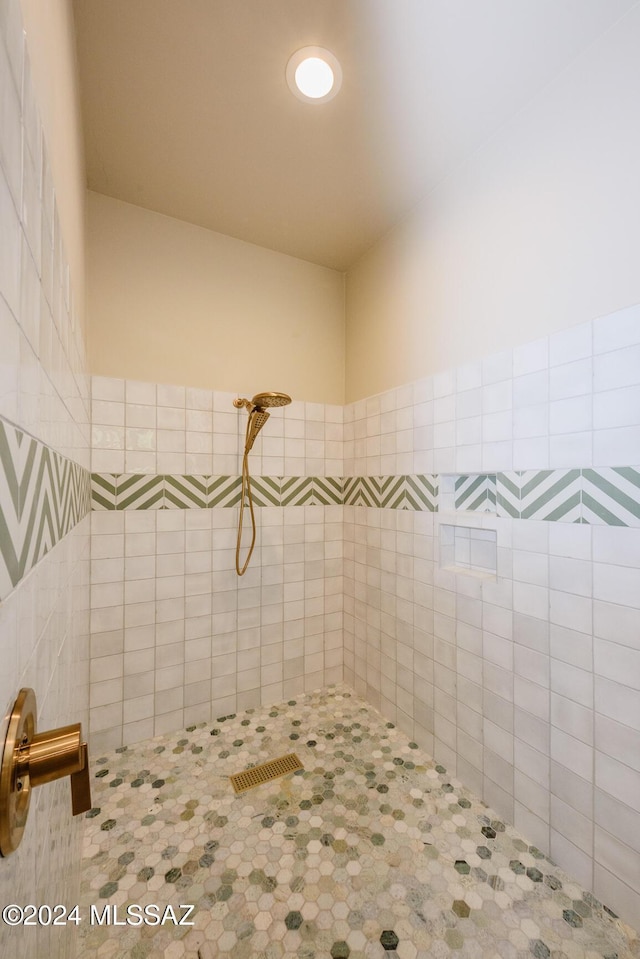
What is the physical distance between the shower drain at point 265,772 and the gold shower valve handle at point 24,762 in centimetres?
139

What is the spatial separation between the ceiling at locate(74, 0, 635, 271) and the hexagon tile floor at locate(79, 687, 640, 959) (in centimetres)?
247

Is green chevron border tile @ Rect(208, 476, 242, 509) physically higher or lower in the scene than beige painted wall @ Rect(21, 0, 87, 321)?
lower

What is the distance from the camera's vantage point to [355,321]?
2.24 metres

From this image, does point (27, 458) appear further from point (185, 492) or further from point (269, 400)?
point (185, 492)

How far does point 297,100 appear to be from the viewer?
52.2 inches

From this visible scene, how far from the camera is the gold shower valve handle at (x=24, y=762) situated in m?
0.34

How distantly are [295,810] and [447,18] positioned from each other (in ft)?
8.40

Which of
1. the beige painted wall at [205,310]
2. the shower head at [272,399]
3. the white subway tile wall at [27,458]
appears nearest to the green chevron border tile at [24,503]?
the white subway tile wall at [27,458]

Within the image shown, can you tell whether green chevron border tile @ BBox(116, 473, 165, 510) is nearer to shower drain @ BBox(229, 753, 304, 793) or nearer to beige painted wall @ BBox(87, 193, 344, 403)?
beige painted wall @ BBox(87, 193, 344, 403)

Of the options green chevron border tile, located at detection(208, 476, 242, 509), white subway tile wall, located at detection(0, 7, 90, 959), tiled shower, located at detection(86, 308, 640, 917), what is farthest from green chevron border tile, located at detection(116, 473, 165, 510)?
white subway tile wall, located at detection(0, 7, 90, 959)

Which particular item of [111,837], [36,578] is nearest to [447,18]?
[36,578]

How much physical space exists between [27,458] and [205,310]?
5.60 ft

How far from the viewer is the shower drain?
4.92 ft

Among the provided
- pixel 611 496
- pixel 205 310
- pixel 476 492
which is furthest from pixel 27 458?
pixel 205 310
